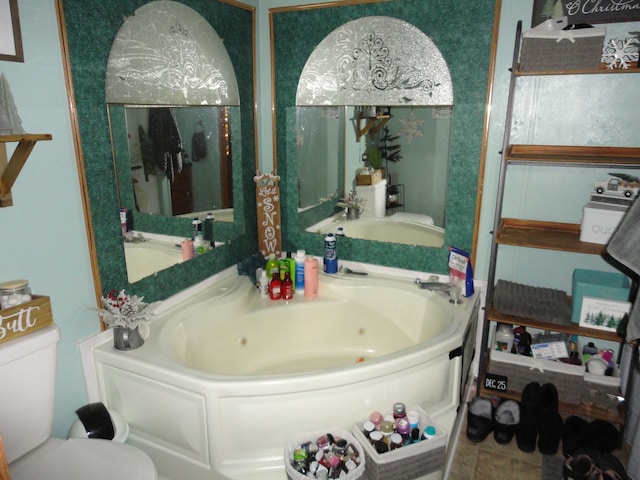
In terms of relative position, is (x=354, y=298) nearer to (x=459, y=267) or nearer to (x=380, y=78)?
(x=459, y=267)

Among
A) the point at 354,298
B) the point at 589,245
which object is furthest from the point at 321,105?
the point at 589,245

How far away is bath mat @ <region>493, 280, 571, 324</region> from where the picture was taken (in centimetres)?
222

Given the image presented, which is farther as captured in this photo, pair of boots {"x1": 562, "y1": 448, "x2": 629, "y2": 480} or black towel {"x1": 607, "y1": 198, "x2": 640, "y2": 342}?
pair of boots {"x1": 562, "y1": 448, "x2": 629, "y2": 480}

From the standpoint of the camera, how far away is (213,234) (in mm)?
2602

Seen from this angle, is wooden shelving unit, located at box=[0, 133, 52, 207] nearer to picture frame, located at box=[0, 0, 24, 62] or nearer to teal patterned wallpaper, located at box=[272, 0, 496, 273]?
picture frame, located at box=[0, 0, 24, 62]

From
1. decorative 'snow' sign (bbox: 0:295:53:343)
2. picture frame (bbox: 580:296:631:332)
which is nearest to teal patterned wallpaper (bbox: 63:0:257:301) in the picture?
decorative 'snow' sign (bbox: 0:295:53:343)

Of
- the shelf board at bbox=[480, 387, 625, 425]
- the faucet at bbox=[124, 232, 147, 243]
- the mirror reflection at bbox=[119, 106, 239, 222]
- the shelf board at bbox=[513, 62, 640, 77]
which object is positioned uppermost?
the shelf board at bbox=[513, 62, 640, 77]

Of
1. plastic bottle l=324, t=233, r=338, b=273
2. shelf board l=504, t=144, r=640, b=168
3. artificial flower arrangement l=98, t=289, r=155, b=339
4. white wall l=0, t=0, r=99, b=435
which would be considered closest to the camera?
white wall l=0, t=0, r=99, b=435

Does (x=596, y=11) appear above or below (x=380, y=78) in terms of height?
above

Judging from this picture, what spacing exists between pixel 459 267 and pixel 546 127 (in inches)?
31.4

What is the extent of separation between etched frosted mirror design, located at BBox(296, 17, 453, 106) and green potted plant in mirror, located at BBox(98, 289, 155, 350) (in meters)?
1.47

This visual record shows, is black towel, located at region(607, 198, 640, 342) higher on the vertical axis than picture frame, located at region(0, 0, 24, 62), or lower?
lower

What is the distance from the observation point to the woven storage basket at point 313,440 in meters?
1.68

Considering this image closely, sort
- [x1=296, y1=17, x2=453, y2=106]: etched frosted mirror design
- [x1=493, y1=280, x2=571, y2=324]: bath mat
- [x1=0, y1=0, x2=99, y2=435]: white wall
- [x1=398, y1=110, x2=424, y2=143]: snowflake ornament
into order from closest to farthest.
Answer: [x1=0, y1=0, x2=99, y2=435]: white wall < [x1=493, y1=280, x2=571, y2=324]: bath mat < [x1=296, y1=17, x2=453, y2=106]: etched frosted mirror design < [x1=398, y1=110, x2=424, y2=143]: snowflake ornament
